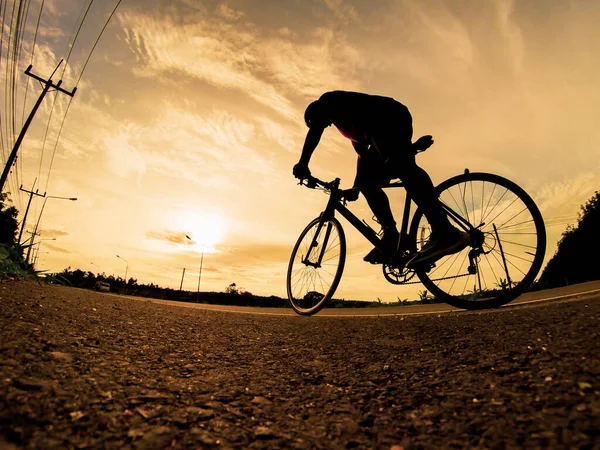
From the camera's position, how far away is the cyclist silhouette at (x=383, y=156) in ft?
9.11

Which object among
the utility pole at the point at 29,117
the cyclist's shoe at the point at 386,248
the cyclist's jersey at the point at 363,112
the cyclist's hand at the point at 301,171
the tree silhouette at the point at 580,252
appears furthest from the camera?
the tree silhouette at the point at 580,252

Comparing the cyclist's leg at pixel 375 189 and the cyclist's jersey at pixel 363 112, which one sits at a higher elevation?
the cyclist's jersey at pixel 363 112

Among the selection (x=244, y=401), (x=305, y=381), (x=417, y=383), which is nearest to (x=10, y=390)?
(x=244, y=401)

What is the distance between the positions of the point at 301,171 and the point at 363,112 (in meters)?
1.06

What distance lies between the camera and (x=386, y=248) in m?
3.39

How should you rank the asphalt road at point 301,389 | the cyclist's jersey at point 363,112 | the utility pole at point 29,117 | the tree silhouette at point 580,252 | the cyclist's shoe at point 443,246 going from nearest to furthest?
1. the asphalt road at point 301,389
2. the cyclist's shoe at point 443,246
3. the cyclist's jersey at point 363,112
4. the utility pole at point 29,117
5. the tree silhouette at point 580,252

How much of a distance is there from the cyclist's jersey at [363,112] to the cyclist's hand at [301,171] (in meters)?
0.68

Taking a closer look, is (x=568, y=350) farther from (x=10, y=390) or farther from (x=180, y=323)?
(x=180, y=323)

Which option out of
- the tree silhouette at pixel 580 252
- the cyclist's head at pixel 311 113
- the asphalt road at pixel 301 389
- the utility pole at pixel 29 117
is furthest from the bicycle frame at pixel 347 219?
the tree silhouette at pixel 580 252

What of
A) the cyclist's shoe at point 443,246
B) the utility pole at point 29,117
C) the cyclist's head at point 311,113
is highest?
the utility pole at point 29,117

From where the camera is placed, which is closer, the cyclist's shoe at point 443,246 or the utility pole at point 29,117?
the cyclist's shoe at point 443,246

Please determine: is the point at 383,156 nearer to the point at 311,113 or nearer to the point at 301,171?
the point at 311,113

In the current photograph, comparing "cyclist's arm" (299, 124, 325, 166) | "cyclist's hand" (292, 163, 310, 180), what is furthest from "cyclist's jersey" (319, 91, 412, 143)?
"cyclist's hand" (292, 163, 310, 180)

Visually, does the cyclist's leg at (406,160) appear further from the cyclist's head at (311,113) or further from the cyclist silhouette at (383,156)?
the cyclist's head at (311,113)
